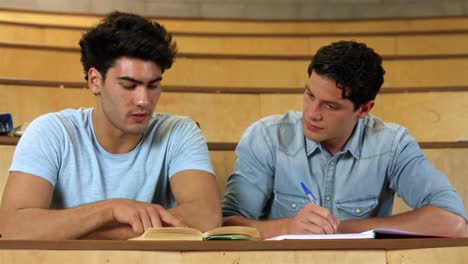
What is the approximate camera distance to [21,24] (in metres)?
2.01

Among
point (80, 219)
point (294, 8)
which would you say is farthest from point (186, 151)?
point (294, 8)

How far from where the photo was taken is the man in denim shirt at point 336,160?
93 cm

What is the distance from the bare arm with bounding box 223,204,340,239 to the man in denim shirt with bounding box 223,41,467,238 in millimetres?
66

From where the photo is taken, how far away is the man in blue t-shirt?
833 mm

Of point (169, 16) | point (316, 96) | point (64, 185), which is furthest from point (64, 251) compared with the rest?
point (169, 16)

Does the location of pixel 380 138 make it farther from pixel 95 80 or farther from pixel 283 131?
pixel 95 80

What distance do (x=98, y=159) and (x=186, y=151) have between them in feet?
0.31

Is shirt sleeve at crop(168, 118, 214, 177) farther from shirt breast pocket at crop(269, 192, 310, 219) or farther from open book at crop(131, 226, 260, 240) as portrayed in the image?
open book at crop(131, 226, 260, 240)

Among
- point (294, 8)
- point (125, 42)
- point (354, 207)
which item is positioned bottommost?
point (354, 207)

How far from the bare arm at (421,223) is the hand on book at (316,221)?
9 cm

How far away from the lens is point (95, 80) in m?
0.89

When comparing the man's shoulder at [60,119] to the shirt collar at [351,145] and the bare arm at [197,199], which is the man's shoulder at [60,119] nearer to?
the bare arm at [197,199]

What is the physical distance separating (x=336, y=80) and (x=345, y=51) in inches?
1.5

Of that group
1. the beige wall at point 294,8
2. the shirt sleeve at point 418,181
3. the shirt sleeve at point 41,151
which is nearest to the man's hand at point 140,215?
the shirt sleeve at point 41,151
